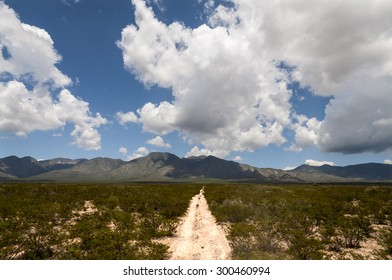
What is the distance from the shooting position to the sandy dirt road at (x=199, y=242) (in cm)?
1199

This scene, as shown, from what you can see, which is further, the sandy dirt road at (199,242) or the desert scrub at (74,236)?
the sandy dirt road at (199,242)

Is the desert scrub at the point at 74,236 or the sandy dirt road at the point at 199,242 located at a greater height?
the desert scrub at the point at 74,236

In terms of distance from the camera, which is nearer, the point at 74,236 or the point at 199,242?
the point at 74,236

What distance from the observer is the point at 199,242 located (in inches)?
564

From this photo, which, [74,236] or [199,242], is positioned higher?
[74,236]

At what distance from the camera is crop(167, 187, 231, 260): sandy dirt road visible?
11990 millimetres

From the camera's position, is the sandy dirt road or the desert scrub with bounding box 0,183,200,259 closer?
the desert scrub with bounding box 0,183,200,259

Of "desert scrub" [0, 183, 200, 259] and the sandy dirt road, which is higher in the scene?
"desert scrub" [0, 183, 200, 259]
